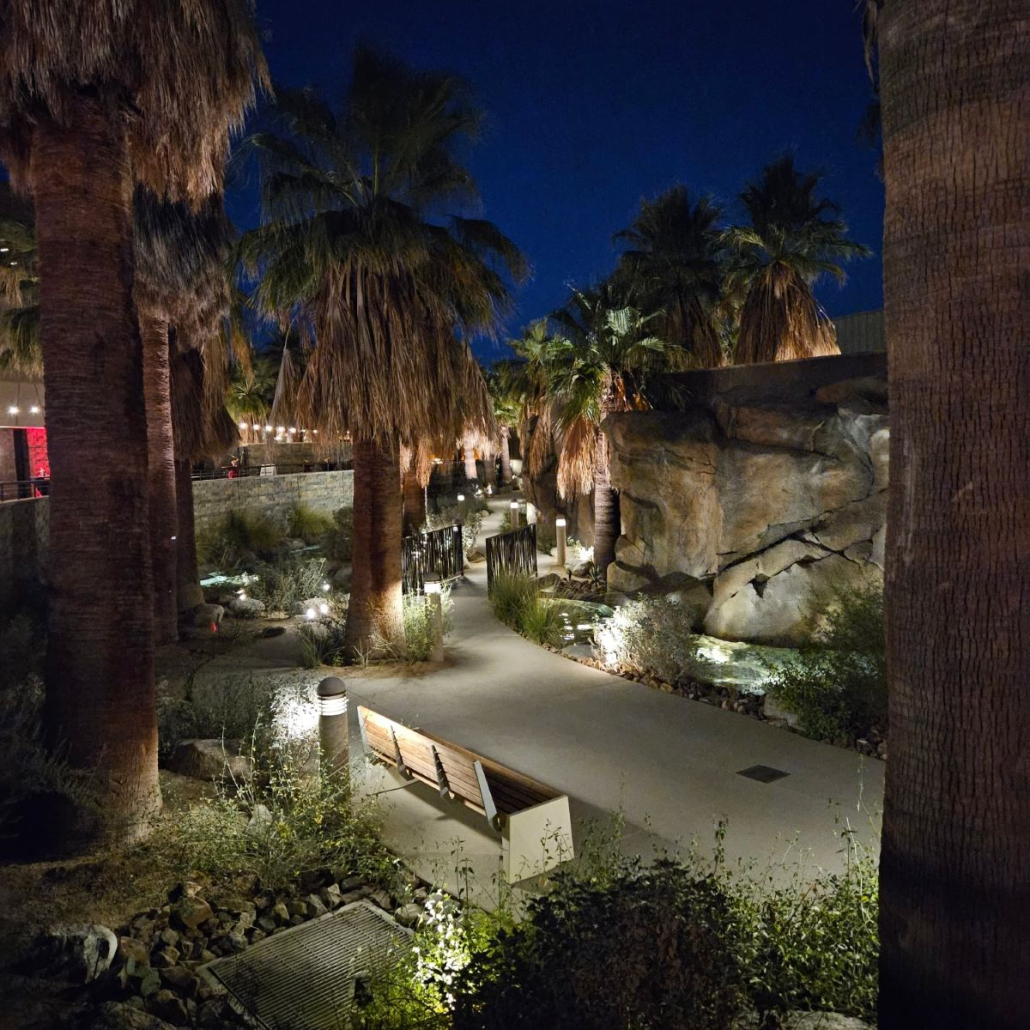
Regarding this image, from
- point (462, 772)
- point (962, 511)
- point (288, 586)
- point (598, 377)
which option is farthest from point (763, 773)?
point (288, 586)

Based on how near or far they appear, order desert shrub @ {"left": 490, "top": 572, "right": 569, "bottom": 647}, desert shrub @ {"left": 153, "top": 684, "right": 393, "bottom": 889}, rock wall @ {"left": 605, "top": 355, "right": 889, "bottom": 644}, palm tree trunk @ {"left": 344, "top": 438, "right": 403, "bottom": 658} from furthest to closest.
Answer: desert shrub @ {"left": 490, "top": 572, "right": 569, "bottom": 647} < rock wall @ {"left": 605, "top": 355, "right": 889, "bottom": 644} < palm tree trunk @ {"left": 344, "top": 438, "right": 403, "bottom": 658} < desert shrub @ {"left": 153, "top": 684, "right": 393, "bottom": 889}

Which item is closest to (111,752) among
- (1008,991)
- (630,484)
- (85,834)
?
(85,834)

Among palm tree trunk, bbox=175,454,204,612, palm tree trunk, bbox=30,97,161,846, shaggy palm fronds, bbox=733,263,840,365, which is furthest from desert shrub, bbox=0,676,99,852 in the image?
shaggy palm fronds, bbox=733,263,840,365

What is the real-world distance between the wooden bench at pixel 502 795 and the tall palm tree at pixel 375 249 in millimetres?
4849

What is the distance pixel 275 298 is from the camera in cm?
1109

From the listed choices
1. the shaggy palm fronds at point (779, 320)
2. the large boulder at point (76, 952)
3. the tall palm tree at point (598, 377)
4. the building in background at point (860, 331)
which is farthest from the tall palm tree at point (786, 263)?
the large boulder at point (76, 952)

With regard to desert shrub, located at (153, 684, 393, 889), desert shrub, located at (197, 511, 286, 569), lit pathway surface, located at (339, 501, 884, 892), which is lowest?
lit pathway surface, located at (339, 501, 884, 892)

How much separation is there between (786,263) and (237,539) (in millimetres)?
15164

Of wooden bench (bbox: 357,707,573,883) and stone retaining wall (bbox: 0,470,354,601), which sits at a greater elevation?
stone retaining wall (bbox: 0,470,354,601)

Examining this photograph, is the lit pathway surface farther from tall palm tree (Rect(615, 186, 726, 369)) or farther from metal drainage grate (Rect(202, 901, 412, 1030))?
tall palm tree (Rect(615, 186, 726, 369))

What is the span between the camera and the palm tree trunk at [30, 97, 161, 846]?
623 cm

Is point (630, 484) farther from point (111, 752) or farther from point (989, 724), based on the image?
point (989, 724)

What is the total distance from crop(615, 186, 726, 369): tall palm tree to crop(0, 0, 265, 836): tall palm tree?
634 inches

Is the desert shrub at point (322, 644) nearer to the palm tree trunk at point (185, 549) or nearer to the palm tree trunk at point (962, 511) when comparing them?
the palm tree trunk at point (185, 549)
